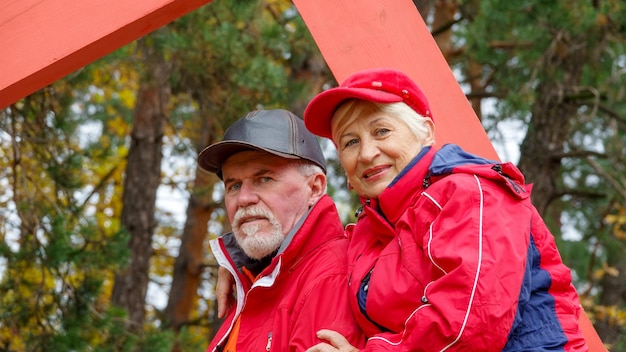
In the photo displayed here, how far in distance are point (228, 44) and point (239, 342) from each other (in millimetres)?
4653

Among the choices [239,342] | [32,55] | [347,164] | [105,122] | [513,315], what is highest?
[105,122]

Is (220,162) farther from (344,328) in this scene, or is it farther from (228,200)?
(344,328)

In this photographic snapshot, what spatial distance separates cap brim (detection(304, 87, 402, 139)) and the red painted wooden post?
8.7 inches

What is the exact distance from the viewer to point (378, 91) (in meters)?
2.46

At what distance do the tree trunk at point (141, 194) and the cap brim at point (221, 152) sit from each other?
639 centimetres

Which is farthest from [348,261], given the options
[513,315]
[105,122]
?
[105,122]

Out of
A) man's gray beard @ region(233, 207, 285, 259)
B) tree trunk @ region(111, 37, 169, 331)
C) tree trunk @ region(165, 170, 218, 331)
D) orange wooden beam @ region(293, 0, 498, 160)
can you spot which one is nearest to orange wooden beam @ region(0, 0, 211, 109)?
orange wooden beam @ region(293, 0, 498, 160)

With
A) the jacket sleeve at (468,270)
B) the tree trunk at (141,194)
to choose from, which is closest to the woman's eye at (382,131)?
the jacket sleeve at (468,270)

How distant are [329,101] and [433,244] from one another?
57cm

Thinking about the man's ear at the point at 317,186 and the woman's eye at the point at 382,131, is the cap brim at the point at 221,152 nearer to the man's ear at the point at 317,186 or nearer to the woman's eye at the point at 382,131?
the man's ear at the point at 317,186

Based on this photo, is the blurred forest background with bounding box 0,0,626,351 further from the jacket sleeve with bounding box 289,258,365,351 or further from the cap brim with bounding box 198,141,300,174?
the jacket sleeve with bounding box 289,258,365,351

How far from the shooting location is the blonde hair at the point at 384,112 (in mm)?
2469

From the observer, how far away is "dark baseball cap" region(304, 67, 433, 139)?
2.44 metres

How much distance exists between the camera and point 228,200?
10.1 ft
